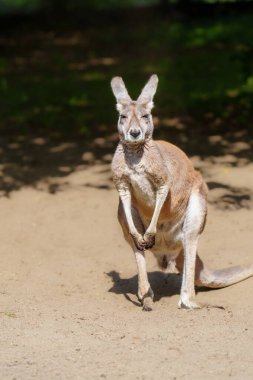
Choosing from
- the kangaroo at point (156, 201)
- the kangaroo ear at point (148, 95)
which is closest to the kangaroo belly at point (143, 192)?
the kangaroo at point (156, 201)

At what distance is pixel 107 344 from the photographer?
484 centimetres

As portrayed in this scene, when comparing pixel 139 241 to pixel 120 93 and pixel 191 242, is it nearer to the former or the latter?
pixel 191 242

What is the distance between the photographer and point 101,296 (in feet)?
19.8

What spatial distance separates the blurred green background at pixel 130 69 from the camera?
10.7 metres

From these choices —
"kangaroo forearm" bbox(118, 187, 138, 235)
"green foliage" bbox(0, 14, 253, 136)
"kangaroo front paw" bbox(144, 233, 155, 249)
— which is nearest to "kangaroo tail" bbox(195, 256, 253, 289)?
"kangaroo front paw" bbox(144, 233, 155, 249)

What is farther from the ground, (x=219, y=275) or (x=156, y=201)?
(x=156, y=201)

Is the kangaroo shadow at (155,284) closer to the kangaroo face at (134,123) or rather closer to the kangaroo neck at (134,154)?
the kangaroo neck at (134,154)

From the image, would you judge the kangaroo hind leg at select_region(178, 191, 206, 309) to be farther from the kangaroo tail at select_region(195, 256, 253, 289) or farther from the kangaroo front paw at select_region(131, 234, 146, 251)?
the kangaroo front paw at select_region(131, 234, 146, 251)

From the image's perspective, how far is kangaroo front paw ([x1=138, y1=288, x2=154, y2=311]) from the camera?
18.4 feet

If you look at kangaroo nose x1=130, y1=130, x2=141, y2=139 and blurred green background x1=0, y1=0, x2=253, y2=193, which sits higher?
kangaroo nose x1=130, y1=130, x2=141, y2=139

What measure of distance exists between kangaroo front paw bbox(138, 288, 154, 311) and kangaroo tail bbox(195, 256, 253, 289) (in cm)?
44

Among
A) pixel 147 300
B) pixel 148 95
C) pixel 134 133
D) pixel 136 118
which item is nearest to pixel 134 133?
pixel 134 133

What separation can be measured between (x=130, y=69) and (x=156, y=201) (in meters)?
8.92

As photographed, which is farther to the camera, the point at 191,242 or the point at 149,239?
the point at 191,242
